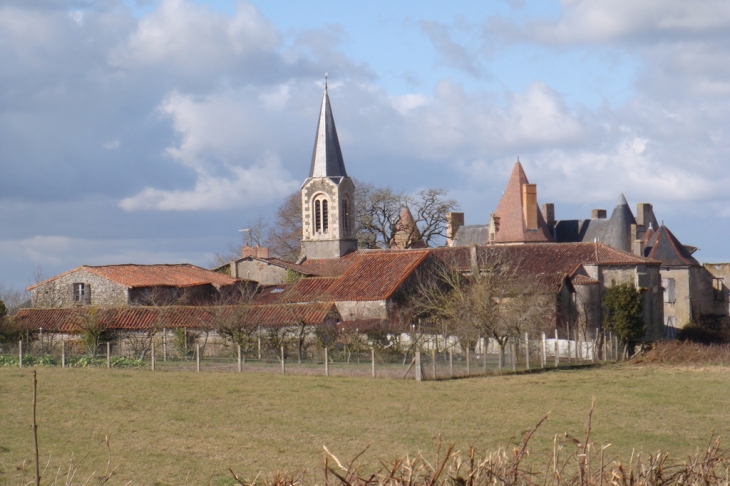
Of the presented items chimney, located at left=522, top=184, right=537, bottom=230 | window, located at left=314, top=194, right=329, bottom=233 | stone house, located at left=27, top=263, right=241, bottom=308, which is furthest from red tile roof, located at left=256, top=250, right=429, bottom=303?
chimney, located at left=522, top=184, right=537, bottom=230

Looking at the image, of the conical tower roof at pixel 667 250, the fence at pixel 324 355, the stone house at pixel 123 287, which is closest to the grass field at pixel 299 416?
the fence at pixel 324 355

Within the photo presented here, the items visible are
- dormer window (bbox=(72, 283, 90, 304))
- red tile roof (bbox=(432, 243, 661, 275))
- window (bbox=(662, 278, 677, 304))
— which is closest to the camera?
dormer window (bbox=(72, 283, 90, 304))

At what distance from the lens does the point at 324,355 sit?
30.1 metres

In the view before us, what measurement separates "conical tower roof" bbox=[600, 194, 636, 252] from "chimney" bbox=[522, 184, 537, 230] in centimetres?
582

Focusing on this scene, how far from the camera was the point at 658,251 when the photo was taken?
54.8 meters

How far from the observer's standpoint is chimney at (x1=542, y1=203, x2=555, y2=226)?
229ft

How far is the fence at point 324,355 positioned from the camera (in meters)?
26.5

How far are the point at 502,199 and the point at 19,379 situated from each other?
46548 millimetres

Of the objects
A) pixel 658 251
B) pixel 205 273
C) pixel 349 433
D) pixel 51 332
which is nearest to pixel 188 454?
pixel 349 433

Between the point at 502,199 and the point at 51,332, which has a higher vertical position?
the point at 502,199

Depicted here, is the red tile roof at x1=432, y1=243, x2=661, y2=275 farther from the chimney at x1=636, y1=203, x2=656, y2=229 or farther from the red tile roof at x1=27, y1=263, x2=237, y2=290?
the chimney at x1=636, y1=203, x2=656, y2=229

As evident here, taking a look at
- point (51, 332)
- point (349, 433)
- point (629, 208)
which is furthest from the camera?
point (629, 208)

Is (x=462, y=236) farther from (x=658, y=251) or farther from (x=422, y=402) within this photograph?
(x=422, y=402)

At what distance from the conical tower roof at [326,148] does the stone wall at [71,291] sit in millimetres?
22779
